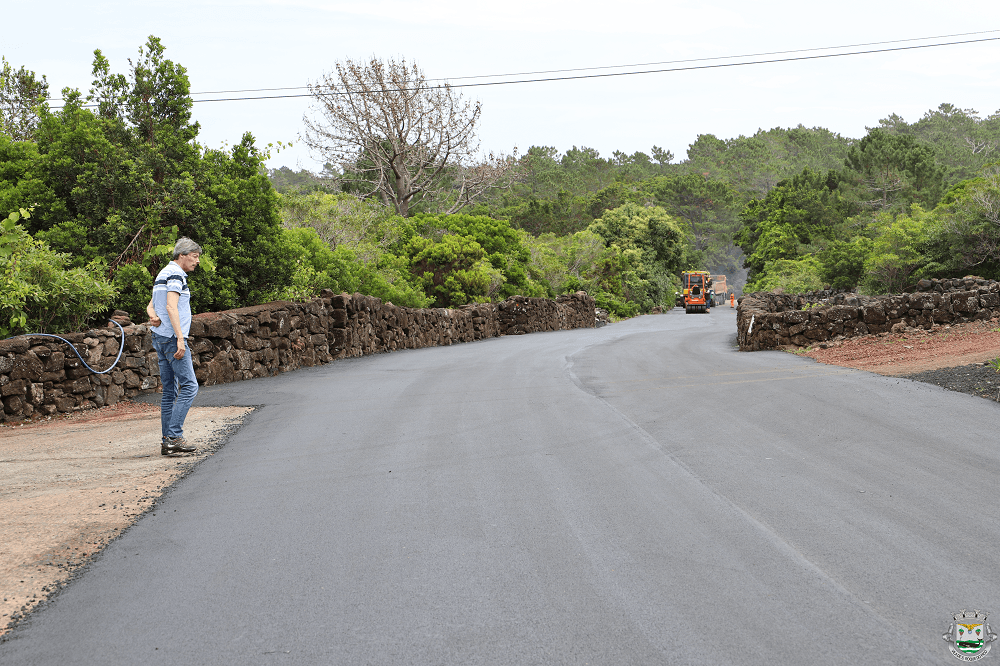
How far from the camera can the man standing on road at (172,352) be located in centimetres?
758

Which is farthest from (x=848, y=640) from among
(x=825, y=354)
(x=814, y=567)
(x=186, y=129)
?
(x=186, y=129)

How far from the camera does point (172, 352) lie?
7621 millimetres

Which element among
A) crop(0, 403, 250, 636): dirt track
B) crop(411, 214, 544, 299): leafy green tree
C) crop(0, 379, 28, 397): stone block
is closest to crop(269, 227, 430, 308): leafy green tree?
crop(411, 214, 544, 299): leafy green tree

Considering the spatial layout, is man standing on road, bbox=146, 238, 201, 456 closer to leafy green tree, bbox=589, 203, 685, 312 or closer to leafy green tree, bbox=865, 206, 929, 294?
leafy green tree, bbox=865, 206, 929, 294

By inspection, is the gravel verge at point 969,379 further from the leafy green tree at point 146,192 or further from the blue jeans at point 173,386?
the leafy green tree at point 146,192

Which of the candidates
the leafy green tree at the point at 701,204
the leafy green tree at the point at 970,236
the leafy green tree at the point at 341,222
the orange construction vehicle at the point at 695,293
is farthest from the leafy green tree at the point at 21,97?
the leafy green tree at the point at 701,204

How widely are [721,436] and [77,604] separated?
19.2 ft

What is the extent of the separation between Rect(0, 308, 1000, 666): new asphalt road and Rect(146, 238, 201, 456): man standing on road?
0.68m

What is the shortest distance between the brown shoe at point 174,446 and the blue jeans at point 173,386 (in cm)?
5

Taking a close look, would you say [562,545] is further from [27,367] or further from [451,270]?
[451,270]

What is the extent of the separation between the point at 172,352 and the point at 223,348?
6.15m

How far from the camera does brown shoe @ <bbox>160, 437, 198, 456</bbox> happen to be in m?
7.60

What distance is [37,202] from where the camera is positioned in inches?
536

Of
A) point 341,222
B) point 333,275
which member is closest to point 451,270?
point 341,222
